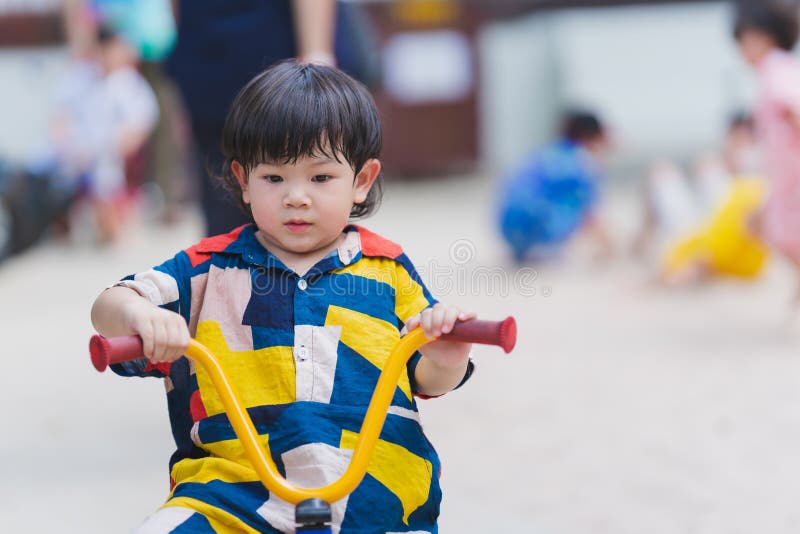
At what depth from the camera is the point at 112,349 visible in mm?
1369

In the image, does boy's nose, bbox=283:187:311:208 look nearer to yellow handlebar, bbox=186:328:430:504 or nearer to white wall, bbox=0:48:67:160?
yellow handlebar, bbox=186:328:430:504

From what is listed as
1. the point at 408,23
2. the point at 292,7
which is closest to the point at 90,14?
the point at 408,23

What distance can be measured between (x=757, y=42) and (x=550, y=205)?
1.73m

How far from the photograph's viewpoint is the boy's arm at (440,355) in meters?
1.48

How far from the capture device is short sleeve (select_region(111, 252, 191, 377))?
1.59 metres

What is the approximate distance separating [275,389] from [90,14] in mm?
5966

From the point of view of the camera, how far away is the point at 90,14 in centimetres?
701

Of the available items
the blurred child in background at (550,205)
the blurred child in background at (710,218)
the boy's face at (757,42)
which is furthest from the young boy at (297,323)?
the blurred child in background at (550,205)

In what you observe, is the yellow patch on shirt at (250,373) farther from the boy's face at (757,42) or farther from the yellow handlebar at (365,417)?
the boy's face at (757,42)

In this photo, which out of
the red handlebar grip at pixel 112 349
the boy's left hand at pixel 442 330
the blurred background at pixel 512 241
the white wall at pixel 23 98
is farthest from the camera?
the white wall at pixel 23 98

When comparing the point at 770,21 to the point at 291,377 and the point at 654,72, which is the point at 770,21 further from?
the point at 654,72

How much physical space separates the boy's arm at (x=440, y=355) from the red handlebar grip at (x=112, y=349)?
380mm

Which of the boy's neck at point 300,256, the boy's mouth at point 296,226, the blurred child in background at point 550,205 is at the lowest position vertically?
the blurred child in background at point 550,205

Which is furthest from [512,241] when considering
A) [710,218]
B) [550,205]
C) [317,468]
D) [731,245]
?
[317,468]
